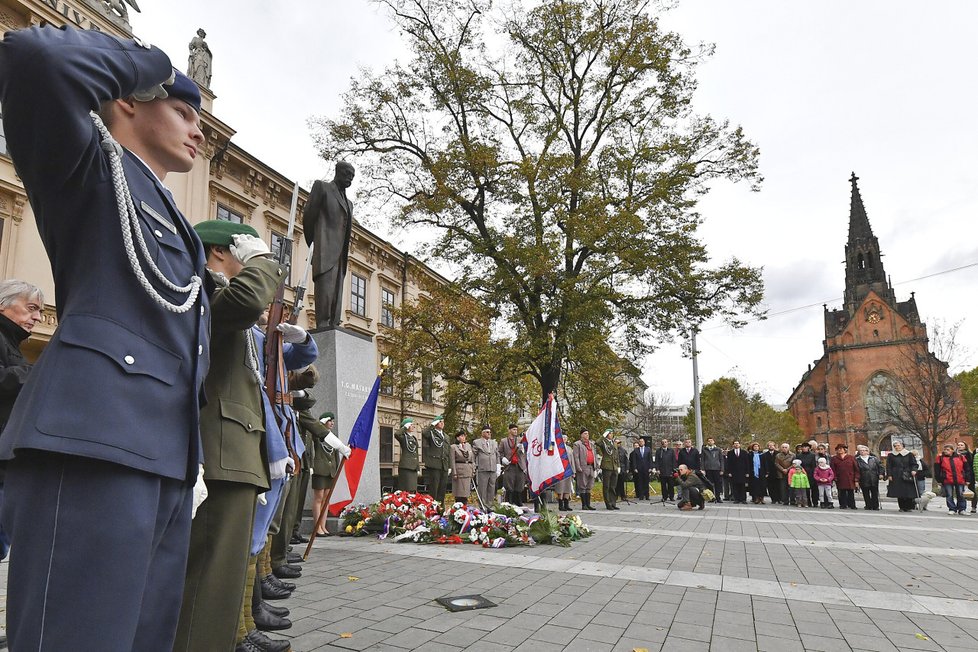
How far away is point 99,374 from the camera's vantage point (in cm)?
144

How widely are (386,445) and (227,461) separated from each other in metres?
29.6

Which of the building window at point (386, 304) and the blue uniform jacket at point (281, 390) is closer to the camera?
the blue uniform jacket at point (281, 390)

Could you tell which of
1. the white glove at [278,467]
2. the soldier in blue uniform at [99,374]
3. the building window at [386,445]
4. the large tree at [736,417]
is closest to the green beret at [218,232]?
the soldier in blue uniform at [99,374]

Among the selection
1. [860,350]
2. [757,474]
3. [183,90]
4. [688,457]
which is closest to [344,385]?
[183,90]

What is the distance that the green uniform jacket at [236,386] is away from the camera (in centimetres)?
213

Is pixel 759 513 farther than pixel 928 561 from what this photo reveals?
Yes

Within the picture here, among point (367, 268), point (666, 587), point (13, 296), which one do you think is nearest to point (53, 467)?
point (13, 296)

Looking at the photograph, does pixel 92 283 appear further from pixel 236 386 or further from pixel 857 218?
pixel 857 218

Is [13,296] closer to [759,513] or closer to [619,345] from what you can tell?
[759,513]

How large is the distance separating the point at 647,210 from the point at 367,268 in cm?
1781

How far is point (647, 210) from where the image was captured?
19828 millimetres

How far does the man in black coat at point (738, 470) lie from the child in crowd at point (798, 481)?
1339 millimetres

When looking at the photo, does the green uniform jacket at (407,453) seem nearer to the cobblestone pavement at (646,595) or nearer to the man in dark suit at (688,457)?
the cobblestone pavement at (646,595)

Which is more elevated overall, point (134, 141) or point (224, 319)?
point (134, 141)
